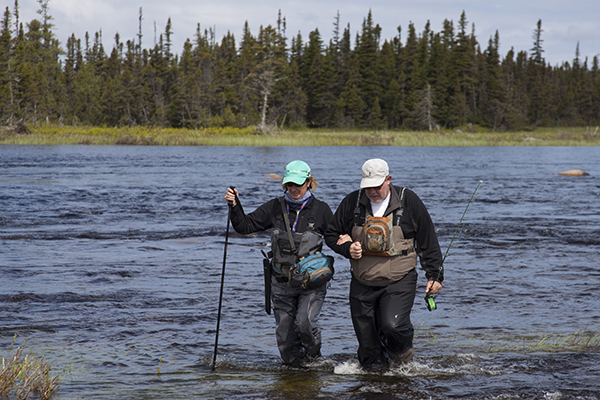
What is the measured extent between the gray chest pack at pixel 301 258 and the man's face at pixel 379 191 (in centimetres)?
60

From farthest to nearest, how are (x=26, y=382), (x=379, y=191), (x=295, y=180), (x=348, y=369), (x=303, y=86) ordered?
(x=303, y=86)
(x=348, y=369)
(x=295, y=180)
(x=379, y=191)
(x=26, y=382)

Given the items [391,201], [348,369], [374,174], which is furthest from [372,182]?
[348,369]

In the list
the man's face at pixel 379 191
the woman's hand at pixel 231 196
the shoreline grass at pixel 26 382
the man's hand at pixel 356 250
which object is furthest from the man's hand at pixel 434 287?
the shoreline grass at pixel 26 382

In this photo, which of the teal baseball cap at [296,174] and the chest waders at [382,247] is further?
the teal baseball cap at [296,174]

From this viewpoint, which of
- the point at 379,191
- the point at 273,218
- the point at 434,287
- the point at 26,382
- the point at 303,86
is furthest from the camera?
the point at 303,86

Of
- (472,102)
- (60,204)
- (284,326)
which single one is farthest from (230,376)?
(472,102)

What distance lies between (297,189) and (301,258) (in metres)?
0.59

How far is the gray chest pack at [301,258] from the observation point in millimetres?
5566

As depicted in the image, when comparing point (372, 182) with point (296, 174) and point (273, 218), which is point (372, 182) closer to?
point (296, 174)

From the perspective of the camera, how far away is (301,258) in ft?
18.5

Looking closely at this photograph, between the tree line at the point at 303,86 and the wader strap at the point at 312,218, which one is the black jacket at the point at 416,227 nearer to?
the wader strap at the point at 312,218

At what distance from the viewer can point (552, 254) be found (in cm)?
1237

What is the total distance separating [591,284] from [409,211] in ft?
19.0

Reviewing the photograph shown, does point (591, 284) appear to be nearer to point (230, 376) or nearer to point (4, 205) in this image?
point (230, 376)
